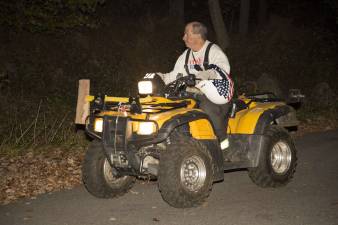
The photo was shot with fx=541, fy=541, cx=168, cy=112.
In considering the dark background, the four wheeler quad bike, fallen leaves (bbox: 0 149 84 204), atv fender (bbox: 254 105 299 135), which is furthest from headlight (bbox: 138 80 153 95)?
the dark background

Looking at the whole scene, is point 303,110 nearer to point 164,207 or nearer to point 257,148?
point 257,148

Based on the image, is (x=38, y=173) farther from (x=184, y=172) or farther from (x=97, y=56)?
(x=97, y=56)

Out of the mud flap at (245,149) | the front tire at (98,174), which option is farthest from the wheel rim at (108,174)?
the mud flap at (245,149)

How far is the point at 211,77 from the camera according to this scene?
22.6ft

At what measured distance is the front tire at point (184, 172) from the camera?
20.5 ft

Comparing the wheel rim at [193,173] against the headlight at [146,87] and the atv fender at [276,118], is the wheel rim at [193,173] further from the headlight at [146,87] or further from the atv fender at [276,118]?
the atv fender at [276,118]

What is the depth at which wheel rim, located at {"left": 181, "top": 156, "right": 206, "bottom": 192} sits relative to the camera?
648 cm

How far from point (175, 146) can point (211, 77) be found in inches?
42.9

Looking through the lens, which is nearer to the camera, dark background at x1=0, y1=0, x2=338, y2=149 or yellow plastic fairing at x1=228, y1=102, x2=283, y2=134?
yellow plastic fairing at x1=228, y1=102, x2=283, y2=134

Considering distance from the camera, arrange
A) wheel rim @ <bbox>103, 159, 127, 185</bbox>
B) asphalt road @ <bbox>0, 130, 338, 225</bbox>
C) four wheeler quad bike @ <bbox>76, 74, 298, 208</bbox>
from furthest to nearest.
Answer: wheel rim @ <bbox>103, 159, 127, 185</bbox>, four wheeler quad bike @ <bbox>76, 74, 298, 208</bbox>, asphalt road @ <bbox>0, 130, 338, 225</bbox>

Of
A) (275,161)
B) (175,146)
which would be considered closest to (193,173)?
(175,146)

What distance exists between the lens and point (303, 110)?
16.6 meters

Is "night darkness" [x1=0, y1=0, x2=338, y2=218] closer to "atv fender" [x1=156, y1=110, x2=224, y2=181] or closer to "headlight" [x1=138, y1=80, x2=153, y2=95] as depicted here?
"atv fender" [x1=156, y1=110, x2=224, y2=181]

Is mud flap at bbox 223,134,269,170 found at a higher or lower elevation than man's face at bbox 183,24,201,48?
lower
